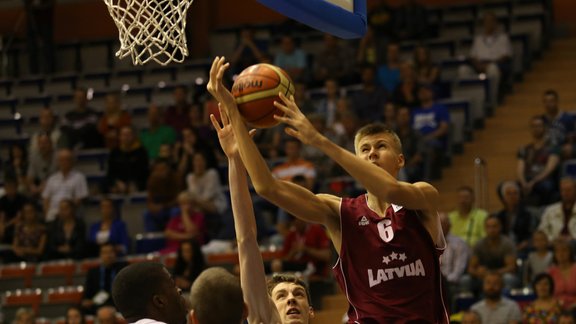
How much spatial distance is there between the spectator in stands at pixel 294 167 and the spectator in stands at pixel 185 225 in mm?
1009

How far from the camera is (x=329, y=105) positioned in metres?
16.0

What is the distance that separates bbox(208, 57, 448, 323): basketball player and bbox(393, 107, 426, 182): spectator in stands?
807cm

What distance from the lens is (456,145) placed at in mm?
16016

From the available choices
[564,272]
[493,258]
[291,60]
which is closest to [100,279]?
[493,258]

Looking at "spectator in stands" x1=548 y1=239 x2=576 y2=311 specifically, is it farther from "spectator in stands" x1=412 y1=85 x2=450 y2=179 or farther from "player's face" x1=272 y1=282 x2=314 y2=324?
"player's face" x1=272 y1=282 x2=314 y2=324

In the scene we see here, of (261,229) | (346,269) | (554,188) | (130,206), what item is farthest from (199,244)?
(346,269)

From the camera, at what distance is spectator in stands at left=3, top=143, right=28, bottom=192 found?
1662cm

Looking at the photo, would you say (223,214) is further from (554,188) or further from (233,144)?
(233,144)

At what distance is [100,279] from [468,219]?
3951 mm

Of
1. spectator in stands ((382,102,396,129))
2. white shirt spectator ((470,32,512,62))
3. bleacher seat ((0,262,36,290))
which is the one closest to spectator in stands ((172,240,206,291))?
bleacher seat ((0,262,36,290))

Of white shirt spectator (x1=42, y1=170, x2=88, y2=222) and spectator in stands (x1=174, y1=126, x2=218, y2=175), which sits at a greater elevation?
spectator in stands (x1=174, y1=126, x2=218, y2=175)

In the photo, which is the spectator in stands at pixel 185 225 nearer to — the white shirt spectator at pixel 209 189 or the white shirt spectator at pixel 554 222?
the white shirt spectator at pixel 209 189

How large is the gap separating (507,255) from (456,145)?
3.83m

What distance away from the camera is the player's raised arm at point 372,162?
5371mm
